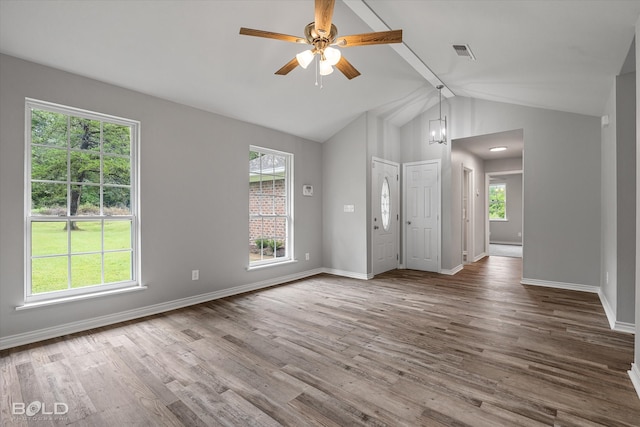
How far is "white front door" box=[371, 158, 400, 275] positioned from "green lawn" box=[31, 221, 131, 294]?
12.7ft

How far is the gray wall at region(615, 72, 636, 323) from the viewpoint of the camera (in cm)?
299

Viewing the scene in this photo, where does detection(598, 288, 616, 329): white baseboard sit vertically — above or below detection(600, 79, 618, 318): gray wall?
below

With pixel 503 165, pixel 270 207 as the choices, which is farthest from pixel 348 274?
pixel 503 165

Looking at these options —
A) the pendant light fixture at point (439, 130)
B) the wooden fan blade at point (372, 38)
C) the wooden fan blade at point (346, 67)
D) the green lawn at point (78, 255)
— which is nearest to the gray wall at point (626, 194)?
the pendant light fixture at point (439, 130)

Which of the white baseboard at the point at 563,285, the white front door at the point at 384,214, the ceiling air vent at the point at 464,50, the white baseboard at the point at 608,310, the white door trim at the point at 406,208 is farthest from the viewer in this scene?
the white door trim at the point at 406,208

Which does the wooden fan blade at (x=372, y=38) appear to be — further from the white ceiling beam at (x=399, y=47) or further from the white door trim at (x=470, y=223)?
the white door trim at (x=470, y=223)

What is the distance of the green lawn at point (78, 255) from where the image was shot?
2893mm

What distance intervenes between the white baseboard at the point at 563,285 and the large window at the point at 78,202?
19.0 ft

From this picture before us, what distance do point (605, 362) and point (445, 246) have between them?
11.2ft

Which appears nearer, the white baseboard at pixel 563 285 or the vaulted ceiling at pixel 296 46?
the vaulted ceiling at pixel 296 46

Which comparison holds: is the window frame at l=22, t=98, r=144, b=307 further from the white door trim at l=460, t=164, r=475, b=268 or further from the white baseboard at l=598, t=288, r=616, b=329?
the white door trim at l=460, t=164, r=475, b=268

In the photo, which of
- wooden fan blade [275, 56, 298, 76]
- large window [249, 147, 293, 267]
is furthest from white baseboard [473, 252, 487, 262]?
wooden fan blade [275, 56, 298, 76]

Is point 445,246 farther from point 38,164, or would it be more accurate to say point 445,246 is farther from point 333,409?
point 38,164

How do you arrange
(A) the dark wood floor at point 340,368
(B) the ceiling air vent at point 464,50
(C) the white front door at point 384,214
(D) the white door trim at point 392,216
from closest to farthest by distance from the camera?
(A) the dark wood floor at point 340,368, (B) the ceiling air vent at point 464,50, (D) the white door trim at point 392,216, (C) the white front door at point 384,214
